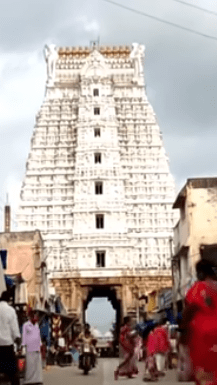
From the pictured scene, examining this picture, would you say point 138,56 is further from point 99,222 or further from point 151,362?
point 151,362

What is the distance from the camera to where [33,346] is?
39.3 feet

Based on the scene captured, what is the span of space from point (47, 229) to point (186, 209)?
28604 mm

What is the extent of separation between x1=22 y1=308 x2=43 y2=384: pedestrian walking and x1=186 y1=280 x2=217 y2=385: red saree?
7303mm

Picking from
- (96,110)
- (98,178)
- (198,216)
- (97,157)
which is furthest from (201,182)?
(96,110)

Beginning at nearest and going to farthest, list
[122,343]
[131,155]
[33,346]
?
[33,346] → [122,343] → [131,155]

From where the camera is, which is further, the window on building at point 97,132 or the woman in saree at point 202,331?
the window on building at point 97,132

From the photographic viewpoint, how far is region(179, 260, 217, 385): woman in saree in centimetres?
488

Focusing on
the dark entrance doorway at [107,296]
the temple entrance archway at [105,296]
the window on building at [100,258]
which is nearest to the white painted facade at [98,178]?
the window on building at [100,258]

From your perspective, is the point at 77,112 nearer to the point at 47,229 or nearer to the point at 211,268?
the point at 47,229

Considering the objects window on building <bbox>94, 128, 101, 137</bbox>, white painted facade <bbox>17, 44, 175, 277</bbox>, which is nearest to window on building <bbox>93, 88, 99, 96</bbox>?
white painted facade <bbox>17, 44, 175, 277</bbox>

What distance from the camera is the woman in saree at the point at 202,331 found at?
16.0 feet

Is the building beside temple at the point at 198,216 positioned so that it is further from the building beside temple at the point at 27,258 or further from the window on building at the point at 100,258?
the window on building at the point at 100,258

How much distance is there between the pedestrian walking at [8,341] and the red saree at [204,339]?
174 inches

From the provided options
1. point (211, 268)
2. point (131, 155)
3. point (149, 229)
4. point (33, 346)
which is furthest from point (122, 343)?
point (131, 155)
